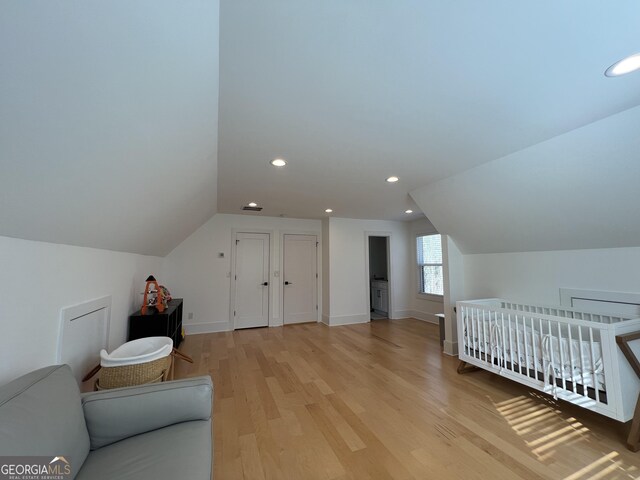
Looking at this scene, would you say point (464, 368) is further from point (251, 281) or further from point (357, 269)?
point (251, 281)

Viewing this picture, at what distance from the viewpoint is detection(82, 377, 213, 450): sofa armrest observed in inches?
47.5

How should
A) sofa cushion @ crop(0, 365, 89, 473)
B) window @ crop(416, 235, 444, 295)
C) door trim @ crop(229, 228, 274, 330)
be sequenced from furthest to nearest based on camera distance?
window @ crop(416, 235, 444, 295) < door trim @ crop(229, 228, 274, 330) < sofa cushion @ crop(0, 365, 89, 473)

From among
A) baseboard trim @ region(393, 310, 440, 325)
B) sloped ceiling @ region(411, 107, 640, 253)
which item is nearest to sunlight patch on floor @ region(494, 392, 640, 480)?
sloped ceiling @ region(411, 107, 640, 253)

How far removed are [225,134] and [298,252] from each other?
147 inches

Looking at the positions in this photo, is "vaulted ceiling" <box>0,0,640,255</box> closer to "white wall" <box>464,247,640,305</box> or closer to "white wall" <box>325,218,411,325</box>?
"white wall" <box>464,247,640,305</box>

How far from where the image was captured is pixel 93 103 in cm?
95

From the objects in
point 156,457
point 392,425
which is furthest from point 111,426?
point 392,425

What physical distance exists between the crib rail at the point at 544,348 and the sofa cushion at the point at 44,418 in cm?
312

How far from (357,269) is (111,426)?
4.72 meters

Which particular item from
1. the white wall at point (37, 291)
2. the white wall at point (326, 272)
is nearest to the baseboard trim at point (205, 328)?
the white wall at point (326, 272)

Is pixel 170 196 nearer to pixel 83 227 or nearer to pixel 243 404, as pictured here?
pixel 83 227

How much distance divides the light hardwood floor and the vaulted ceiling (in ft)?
6.04

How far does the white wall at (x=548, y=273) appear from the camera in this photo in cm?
239

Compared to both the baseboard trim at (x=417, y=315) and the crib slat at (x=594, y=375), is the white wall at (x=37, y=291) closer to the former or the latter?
the crib slat at (x=594, y=375)
